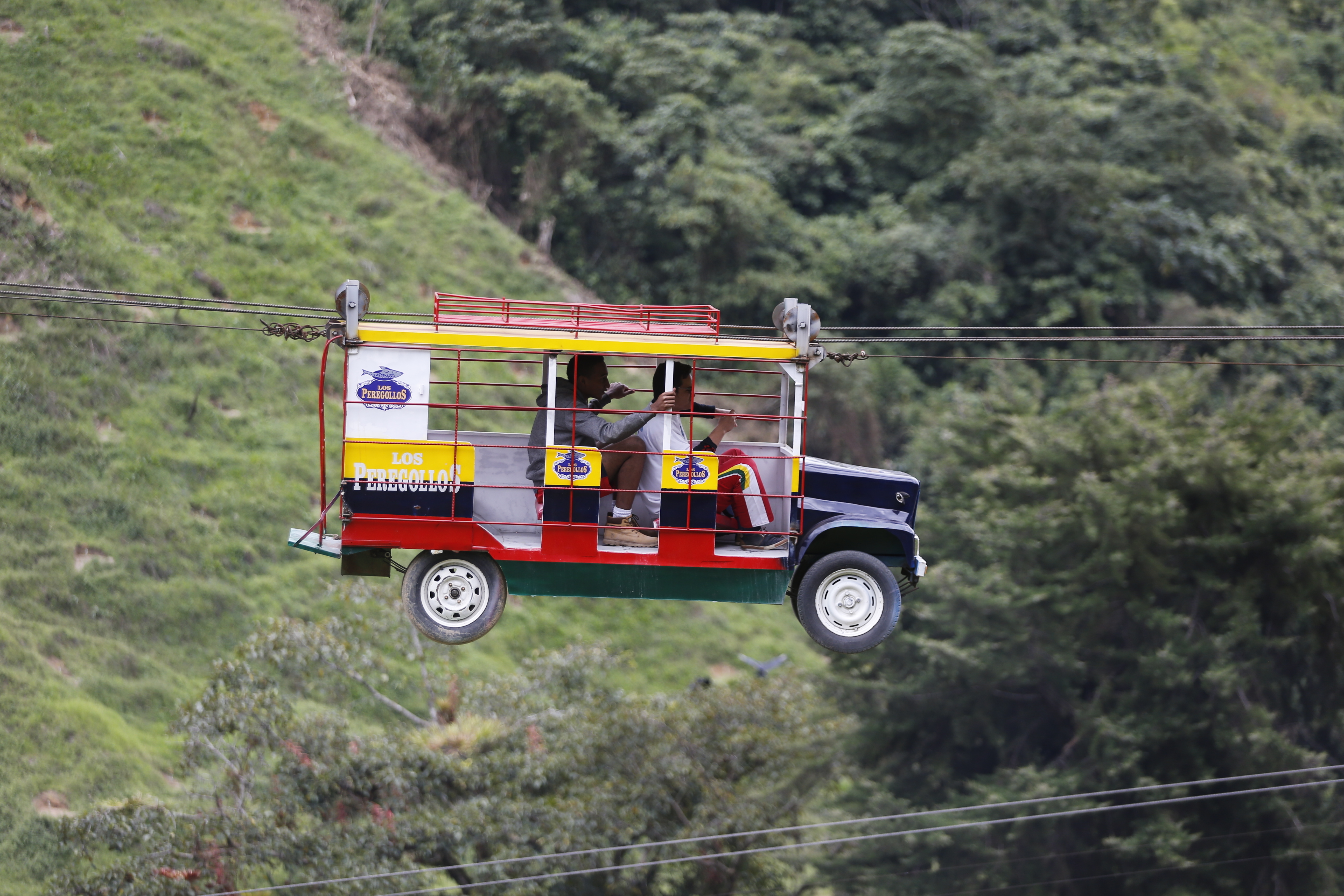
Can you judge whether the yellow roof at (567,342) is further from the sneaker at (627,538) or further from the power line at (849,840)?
the power line at (849,840)

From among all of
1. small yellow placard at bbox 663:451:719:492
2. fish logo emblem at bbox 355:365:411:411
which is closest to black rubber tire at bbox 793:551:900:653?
small yellow placard at bbox 663:451:719:492

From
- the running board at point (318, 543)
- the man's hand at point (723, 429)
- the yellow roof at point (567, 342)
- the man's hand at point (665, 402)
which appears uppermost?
the yellow roof at point (567, 342)

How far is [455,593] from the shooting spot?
9.68 meters

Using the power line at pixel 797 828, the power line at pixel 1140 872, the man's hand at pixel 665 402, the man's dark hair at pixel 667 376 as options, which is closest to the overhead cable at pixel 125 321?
the man's dark hair at pixel 667 376

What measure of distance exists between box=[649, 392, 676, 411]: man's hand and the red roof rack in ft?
1.66

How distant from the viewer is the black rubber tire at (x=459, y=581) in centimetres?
955

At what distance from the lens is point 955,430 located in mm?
28094

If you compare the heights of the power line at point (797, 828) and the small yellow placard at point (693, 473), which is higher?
the small yellow placard at point (693, 473)

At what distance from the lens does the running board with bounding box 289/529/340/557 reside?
30.7ft

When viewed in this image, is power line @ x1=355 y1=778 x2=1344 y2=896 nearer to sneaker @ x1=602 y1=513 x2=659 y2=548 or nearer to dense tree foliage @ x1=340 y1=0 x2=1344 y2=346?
sneaker @ x1=602 y1=513 x2=659 y2=548

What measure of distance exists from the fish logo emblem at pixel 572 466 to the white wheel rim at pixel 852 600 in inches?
78.0

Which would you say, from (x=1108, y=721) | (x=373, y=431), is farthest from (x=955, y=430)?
(x=373, y=431)

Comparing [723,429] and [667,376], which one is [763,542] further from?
[667,376]

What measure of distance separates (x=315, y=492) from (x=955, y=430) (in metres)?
13.4
